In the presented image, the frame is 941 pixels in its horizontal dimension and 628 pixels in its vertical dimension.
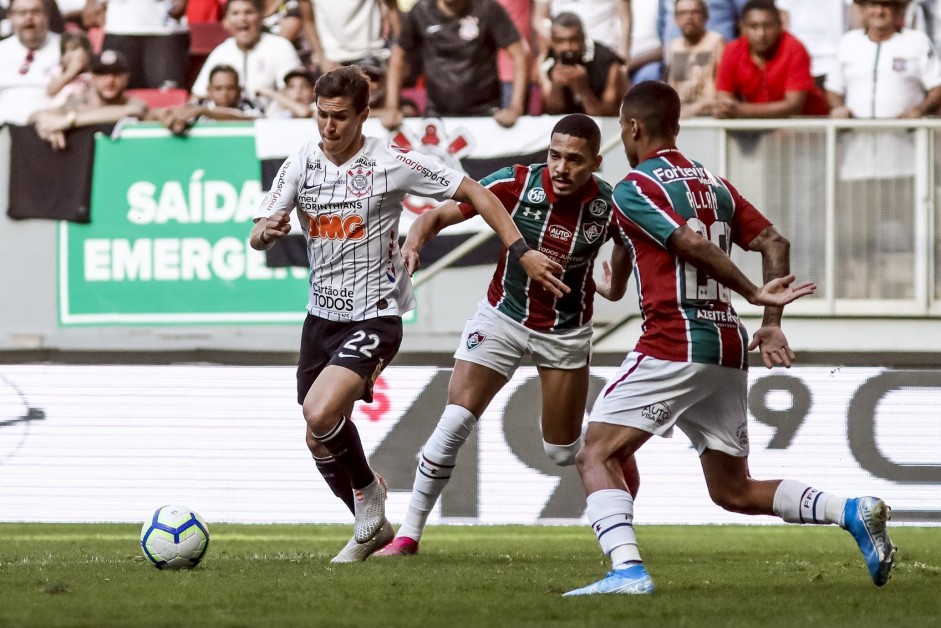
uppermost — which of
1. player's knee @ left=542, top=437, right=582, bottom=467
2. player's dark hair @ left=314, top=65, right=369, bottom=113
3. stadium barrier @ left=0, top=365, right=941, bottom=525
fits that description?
player's dark hair @ left=314, top=65, right=369, bottom=113

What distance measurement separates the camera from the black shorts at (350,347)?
6539 mm

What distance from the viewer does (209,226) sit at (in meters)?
12.9

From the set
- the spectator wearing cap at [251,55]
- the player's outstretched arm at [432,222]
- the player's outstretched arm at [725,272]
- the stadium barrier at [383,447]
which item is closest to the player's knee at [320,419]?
the player's outstretched arm at [432,222]

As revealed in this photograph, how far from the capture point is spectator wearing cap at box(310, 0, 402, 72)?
42.5 ft

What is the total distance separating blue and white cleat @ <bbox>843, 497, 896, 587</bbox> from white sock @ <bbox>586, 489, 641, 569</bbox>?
91cm

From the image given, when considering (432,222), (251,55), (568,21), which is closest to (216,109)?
(251,55)

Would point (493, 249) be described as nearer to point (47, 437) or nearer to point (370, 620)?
point (47, 437)

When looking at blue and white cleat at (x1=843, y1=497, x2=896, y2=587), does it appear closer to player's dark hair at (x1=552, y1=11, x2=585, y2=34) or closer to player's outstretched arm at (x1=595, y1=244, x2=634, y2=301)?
player's outstretched arm at (x1=595, y1=244, x2=634, y2=301)

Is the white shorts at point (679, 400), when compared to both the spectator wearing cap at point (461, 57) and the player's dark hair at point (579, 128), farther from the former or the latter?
the spectator wearing cap at point (461, 57)

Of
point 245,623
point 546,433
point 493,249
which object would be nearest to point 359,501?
point 546,433

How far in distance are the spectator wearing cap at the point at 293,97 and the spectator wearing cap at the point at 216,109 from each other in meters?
0.16

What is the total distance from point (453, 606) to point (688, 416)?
1.24 metres

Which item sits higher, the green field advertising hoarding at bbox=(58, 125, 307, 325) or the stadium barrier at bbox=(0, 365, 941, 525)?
the green field advertising hoarding at bbox=(58, 125, 307, 325)

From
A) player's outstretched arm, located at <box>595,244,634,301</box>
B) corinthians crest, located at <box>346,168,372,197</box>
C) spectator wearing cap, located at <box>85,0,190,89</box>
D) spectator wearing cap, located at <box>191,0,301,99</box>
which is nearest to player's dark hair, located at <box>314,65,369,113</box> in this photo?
corinthians crest, located at <box>346,168,372,197</box>
